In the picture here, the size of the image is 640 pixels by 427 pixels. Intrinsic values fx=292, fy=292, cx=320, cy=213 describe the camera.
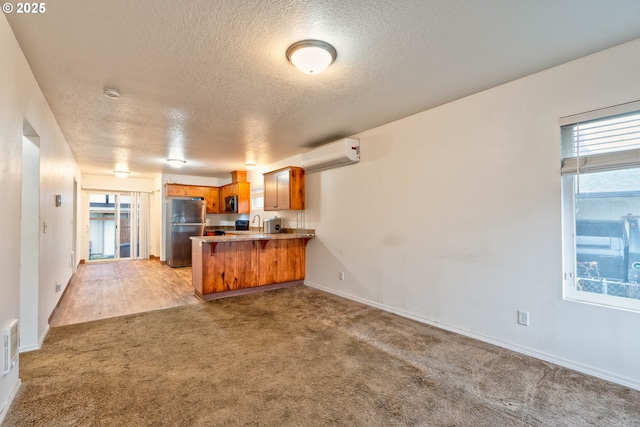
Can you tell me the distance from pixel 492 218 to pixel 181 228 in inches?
278

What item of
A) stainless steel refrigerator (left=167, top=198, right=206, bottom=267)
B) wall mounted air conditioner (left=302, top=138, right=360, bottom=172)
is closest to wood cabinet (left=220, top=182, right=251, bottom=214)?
stainless steel refrigerator (left=167, top=198, right=206, bottom=267)

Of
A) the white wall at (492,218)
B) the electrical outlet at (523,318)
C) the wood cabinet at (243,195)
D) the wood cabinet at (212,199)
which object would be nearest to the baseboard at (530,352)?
the white wall at (492,218)

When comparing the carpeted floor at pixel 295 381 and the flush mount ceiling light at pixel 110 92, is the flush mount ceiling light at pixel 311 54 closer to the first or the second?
the flush mount ceiling light at pixel 110 92

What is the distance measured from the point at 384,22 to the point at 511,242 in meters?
2.18

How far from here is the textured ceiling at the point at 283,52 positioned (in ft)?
5.86

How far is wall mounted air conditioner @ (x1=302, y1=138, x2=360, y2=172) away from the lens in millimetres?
4191

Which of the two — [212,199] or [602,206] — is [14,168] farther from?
[212,199]

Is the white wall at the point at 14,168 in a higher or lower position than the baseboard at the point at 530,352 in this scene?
higher

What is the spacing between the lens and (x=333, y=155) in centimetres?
438

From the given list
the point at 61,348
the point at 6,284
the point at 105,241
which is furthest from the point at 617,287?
the point at 105,241

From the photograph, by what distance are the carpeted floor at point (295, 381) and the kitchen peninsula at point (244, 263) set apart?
48.1 inches

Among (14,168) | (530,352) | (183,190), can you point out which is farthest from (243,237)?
(183,190)

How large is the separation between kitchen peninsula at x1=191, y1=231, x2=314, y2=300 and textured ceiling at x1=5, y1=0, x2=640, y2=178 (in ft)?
6.19

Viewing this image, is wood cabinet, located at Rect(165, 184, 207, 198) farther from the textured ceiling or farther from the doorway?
the textured ceiling
